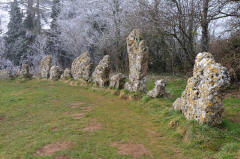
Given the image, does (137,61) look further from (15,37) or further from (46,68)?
(15,37)

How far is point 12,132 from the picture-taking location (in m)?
5.96

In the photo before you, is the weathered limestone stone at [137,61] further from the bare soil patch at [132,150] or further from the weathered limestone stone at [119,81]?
the bare soil patch at [132,150]

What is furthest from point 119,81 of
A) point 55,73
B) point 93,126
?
point 55,73

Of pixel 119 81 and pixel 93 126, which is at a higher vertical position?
pixel 119 81

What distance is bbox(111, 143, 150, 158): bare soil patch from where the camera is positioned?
4.60 metres

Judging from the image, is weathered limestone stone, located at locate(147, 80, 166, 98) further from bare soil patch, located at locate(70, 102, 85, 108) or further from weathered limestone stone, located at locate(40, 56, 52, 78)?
weathered limestone stone, located at locate(40, 56, 52, 78)

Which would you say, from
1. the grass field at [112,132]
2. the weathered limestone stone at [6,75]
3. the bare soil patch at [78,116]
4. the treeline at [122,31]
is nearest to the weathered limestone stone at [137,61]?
the grass field at [112,132]

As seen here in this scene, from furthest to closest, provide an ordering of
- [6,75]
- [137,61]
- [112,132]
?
[6,75], [137,61], [112,132]

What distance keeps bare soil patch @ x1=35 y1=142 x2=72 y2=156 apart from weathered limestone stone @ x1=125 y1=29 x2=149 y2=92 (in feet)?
15.9

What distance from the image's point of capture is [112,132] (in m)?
5.78

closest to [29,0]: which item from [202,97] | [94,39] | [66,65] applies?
[66,65]

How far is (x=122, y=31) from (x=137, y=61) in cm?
861

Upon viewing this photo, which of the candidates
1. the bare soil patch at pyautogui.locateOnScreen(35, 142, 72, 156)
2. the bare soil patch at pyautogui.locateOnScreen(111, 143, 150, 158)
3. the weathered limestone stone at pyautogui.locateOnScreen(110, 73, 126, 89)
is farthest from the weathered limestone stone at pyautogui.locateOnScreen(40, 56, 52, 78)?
the bare soil patch at pyautogui.locateOnScreen(111, 143, 150, 158)

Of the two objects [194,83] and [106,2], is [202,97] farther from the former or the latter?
[106,2]
